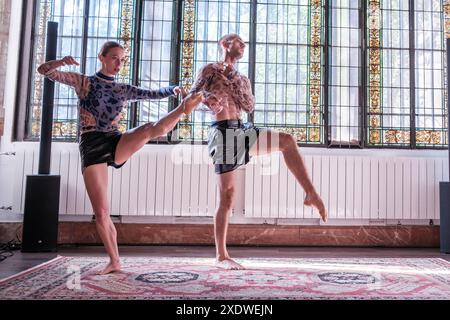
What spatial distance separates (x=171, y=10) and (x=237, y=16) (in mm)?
733

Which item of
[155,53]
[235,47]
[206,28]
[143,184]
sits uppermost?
[206,28]

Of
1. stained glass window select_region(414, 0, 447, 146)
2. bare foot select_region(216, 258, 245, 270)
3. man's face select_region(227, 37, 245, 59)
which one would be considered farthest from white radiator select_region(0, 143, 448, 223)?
man's face select_region(227, 37, 245, 59)

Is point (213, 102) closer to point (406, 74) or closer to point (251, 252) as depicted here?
point (251, 252)

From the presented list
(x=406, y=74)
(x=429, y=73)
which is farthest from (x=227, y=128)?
(x=429, y=73)

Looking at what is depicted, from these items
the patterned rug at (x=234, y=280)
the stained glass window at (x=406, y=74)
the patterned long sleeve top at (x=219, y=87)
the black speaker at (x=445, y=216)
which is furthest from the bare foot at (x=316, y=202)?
the stained glass window at (x=406, y=74)

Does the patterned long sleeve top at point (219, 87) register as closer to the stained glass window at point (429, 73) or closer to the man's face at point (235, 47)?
the man's face at point (235, 47)

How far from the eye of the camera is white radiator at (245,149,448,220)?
179 inches

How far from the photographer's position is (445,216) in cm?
427

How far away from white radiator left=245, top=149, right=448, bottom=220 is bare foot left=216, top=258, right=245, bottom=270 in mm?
1340

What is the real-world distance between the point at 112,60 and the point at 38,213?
1761mm

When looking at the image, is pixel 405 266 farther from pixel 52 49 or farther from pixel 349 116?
pixel 52 49

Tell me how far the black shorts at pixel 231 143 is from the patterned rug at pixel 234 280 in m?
0.75

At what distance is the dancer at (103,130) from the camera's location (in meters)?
2.76

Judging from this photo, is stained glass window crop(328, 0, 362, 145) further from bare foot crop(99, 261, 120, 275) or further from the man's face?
bare foot crop(99, 261, 120, 275)
